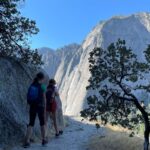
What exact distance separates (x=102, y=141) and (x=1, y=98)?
13.2 feet

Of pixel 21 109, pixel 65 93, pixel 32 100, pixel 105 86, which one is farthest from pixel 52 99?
pixel 65 93

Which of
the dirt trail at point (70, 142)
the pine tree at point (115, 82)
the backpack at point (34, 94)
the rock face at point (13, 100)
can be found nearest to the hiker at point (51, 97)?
the dirt trail at point (70, 142)

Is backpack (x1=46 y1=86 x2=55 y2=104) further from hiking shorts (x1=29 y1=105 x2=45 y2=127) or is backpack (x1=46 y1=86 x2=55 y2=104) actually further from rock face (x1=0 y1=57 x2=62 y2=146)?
hiking shorts (x1=29 y1=105 x2=45 y2=127)

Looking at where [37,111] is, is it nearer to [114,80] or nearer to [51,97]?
[51,97]

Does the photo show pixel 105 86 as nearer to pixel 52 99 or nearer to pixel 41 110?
pixel 41 110

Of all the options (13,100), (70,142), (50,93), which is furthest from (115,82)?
(13,100)

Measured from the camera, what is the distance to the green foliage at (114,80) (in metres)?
13.5

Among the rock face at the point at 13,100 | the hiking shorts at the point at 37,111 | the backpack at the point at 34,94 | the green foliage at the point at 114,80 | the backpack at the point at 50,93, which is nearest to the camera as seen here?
the green foliage at the point at 114,80

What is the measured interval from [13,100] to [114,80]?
5.13 metres

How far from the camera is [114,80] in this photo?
13953 mm

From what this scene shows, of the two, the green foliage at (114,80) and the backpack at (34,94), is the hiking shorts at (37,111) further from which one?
the green foliage at (114,80)

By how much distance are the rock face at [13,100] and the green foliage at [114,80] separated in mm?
3388

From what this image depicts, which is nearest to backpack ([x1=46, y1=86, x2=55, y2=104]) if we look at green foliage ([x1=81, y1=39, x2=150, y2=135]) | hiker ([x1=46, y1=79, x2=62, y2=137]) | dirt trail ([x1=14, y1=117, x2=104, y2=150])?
hiker ([x1=46, y1=79, x2=62, y2=137])

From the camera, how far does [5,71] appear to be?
1823cm
